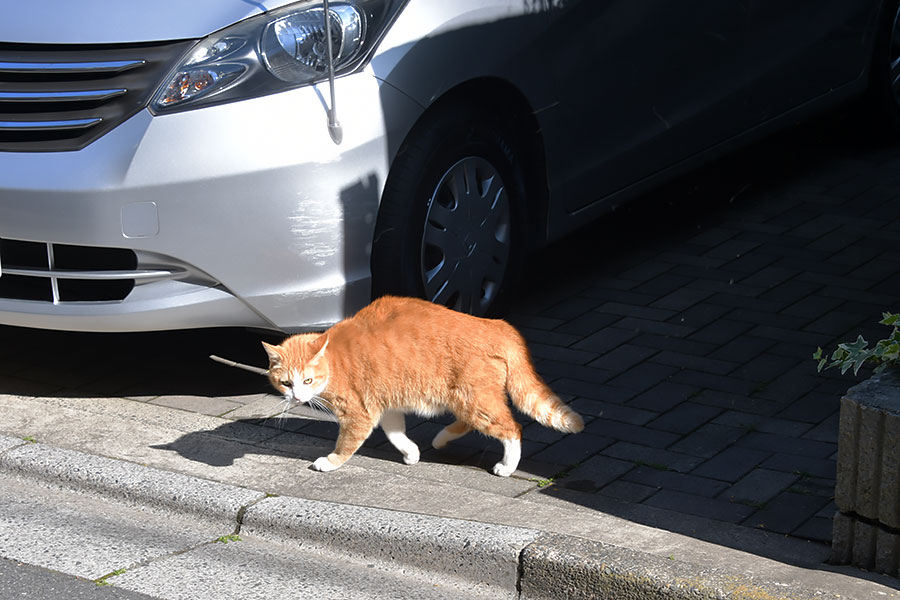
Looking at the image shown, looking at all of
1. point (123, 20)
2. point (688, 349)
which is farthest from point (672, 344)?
point (123, 20)

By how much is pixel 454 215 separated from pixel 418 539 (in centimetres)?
171

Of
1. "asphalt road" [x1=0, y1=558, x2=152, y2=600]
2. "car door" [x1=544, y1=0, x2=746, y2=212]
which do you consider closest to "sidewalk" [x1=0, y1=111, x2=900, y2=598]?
"car door" [x1=544, y1=0, x2=746, y2=212]

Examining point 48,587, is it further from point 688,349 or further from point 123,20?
point 688,349

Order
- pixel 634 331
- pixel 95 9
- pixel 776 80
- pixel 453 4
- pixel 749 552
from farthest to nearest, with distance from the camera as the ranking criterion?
pixel 776 80, pixel 634 331, pixel 453 4, pixel 95 9, pixel 749 552

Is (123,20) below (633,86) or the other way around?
the other way around

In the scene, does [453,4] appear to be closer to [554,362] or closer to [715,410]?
[554,362]

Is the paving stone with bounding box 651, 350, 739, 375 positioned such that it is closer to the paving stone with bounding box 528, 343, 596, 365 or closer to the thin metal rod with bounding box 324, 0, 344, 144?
the paving stone with bounding box 528, 343, 596, 365

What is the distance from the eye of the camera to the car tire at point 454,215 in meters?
4.91

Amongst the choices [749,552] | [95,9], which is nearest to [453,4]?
[95,9]

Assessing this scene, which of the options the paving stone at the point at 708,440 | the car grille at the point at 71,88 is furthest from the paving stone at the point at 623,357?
the car grille at the point at 71,88

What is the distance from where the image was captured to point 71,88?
15.0 ft

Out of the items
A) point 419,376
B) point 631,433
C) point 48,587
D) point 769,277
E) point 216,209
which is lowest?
point 48,587

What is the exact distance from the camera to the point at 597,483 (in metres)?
4.25

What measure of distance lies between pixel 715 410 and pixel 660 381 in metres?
0.33
